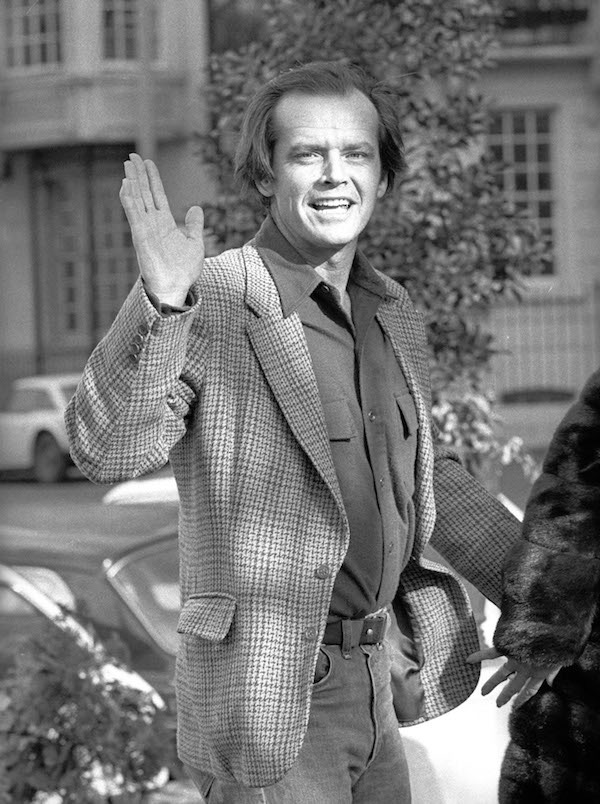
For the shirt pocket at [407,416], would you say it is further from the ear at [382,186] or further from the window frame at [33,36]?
the window frame at [33,36]

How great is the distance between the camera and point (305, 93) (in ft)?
8.25

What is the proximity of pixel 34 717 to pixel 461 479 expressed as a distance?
1.82 meters

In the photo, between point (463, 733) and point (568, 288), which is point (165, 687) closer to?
point (463, 733)

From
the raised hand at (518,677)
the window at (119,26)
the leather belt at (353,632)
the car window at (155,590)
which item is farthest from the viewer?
the window at (119,26)

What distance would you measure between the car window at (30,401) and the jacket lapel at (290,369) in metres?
11.7

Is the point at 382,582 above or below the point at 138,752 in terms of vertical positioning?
above

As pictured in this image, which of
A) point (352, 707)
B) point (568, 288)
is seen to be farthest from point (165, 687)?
point (568, 288)

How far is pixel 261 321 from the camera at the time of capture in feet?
7.91

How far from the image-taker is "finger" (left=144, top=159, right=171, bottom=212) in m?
2.20

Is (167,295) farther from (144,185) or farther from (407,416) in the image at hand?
(407,416)

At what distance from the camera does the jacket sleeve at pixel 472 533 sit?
272 centimetres

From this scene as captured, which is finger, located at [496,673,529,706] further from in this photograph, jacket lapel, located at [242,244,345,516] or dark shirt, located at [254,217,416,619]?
jacket lapel, located at [242,244,345,516]

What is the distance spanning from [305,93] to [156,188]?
17.7 inches

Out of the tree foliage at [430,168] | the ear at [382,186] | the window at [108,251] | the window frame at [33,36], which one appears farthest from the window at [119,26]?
the ear at [382,186]
